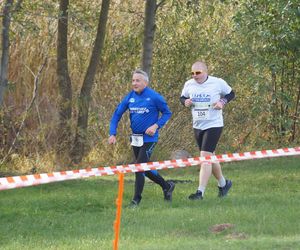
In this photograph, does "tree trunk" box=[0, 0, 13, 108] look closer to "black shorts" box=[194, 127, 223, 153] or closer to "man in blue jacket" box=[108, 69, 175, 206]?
"man in blue jacket" box=[108, 69, 175, 206]

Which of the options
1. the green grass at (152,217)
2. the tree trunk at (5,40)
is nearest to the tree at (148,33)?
the green grass at (152,217)

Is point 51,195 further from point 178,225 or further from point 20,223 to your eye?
point 178,225

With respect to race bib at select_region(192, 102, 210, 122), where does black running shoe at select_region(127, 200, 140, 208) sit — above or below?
below

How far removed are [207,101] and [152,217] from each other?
1.92 meters

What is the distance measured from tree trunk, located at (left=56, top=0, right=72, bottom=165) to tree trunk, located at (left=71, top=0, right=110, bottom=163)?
0.19 metres

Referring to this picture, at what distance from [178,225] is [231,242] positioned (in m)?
1.12

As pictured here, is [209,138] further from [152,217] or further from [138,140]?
[152,217]

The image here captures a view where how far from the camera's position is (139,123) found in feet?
36.5

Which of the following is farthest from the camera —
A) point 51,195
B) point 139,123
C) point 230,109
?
point 230,109

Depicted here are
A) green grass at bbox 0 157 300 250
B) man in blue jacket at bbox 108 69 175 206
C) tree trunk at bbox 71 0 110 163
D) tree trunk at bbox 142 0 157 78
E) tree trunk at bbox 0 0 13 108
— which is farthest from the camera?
tree trunk at bbox 71 0 110 163

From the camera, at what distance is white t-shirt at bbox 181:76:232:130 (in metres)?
11.4

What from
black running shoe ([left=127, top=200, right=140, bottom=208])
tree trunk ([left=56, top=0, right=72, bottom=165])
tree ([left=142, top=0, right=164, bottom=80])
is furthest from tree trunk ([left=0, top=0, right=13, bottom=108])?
black running shoe ([left=127, top=200, right=140, bottom=208])

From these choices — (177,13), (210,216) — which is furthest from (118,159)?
(210,216)

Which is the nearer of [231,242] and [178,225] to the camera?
[231,242]
